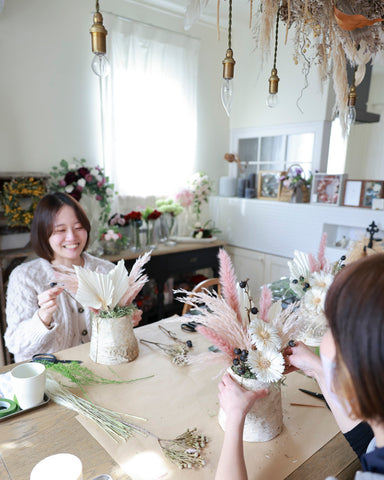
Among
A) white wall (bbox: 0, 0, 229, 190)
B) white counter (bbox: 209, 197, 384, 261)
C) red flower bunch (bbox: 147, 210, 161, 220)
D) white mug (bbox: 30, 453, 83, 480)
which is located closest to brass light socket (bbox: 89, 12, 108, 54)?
white mug (bbox: 30, 453, 83, 480)

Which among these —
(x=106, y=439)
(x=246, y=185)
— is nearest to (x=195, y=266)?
(x=246, y=185)

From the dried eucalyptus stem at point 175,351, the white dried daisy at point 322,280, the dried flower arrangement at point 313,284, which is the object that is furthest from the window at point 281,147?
the dried eucalyptus stem at point 175,351

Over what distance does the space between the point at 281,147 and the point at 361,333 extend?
304cm

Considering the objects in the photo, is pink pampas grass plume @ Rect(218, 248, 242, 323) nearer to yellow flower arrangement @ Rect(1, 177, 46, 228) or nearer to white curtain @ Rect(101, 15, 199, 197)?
yellow flower arrangement @ Rect(1, 177, 46, 228)

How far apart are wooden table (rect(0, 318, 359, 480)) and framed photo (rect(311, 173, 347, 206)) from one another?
6.61ft

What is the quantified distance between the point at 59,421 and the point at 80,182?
6.43 ft

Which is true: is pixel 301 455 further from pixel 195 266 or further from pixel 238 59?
pixel 238 59

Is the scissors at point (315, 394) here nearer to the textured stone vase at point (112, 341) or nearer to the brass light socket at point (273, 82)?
the textured stone vase at point (112, 341)

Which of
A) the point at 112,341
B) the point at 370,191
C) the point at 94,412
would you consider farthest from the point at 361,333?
the point at 370,191

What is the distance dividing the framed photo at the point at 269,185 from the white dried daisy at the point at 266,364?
259cm

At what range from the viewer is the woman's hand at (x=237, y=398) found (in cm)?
80

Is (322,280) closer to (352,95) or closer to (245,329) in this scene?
(245,329)

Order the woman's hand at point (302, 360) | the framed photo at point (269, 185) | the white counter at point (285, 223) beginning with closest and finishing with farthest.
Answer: the woman's hand at point (302, 360) < the white counter at point (285, 223) < the framed photo at point (269, 185)

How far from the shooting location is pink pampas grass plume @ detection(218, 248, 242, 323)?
3.02 ft
